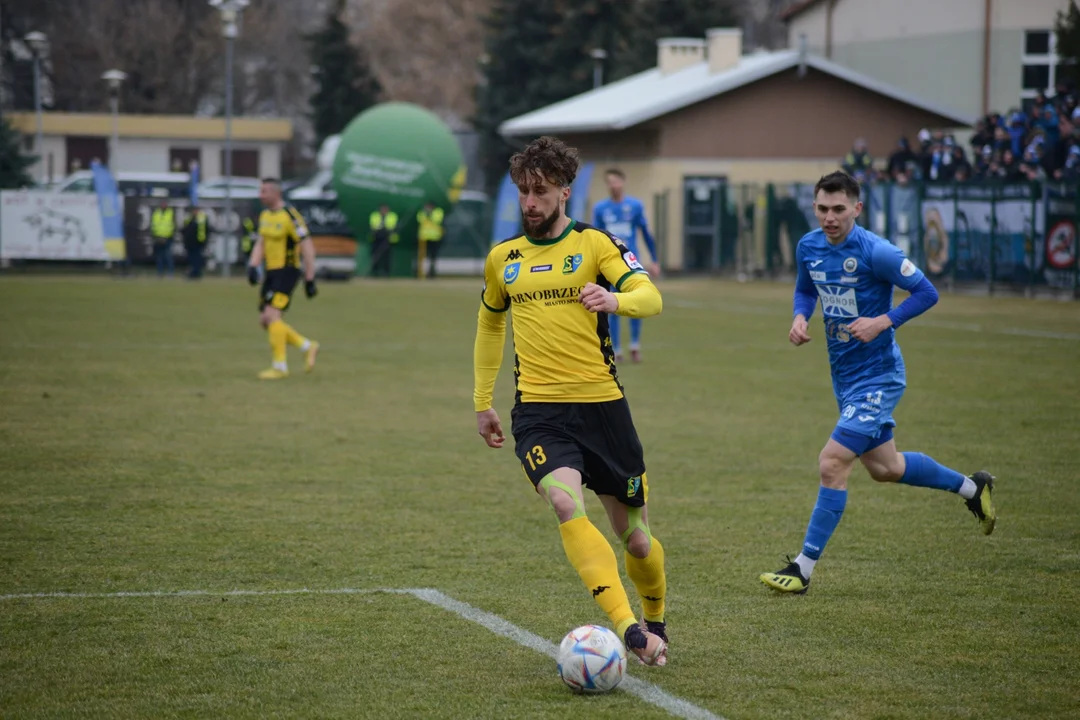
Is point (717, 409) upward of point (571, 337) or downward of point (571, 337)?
downward

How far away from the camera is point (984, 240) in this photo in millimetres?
28281

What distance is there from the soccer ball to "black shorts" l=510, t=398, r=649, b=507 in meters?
0.63

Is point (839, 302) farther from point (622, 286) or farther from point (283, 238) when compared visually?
point (283, 238)

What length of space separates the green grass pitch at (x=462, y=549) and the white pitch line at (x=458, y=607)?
7 centimetres

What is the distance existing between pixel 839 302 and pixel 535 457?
2287 millimetres

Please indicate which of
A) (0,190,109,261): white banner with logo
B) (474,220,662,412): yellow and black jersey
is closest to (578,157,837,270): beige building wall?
(0,190,109,261): white banner with logo

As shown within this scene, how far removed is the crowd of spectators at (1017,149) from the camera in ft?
86.8

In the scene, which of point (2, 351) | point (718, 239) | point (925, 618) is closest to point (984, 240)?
point (718, 239)

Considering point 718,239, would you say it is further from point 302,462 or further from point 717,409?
point 302,462

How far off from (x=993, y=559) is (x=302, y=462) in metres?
5.15

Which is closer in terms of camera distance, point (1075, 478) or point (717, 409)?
point (1075, 478)

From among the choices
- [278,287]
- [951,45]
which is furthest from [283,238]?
[951,45]

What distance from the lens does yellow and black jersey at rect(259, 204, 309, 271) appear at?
15.8m

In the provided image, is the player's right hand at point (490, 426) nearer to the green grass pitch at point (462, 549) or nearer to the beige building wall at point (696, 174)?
the green grass pitch at point (462, 549)
